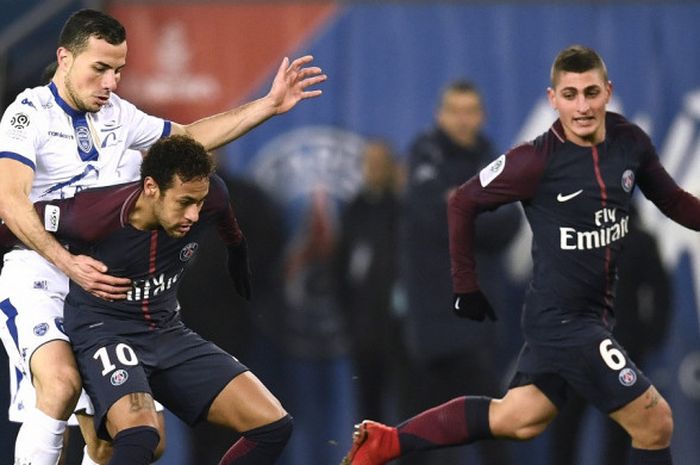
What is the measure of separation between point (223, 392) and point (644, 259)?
→ 3.81m

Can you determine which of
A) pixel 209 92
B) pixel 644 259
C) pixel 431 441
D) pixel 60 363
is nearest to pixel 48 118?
pixel 60 363

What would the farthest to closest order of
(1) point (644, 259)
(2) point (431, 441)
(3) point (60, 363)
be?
(1) point (644, 259) < (2) point (431, 441) < (3) point (60, 363)

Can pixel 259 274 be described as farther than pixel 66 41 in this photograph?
Yes

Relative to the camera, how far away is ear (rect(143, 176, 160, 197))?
20.1ft

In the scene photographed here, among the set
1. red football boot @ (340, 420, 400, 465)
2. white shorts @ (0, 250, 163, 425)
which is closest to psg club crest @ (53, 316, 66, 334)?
white shorts @ (0, 250, 163, 425)

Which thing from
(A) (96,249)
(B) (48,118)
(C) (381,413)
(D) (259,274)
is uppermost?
(B) (48,118)

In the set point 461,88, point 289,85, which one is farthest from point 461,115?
point 289,85

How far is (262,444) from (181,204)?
1.12 metres

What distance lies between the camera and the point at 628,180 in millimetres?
6781

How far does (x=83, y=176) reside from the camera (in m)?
6.61

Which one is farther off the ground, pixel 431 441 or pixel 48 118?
pixel 48 118

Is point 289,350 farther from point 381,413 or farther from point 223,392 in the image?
point 223,392

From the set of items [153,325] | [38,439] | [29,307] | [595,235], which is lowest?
[38,439]

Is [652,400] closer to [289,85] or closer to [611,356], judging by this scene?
[611,356]
